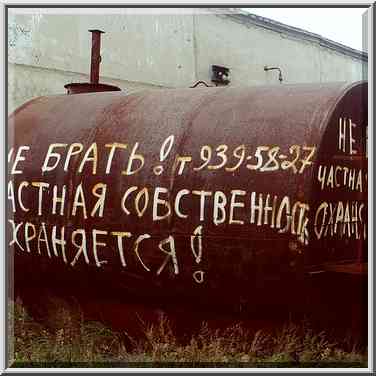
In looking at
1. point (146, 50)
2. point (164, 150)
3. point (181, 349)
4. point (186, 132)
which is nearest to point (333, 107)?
point (186, 132)

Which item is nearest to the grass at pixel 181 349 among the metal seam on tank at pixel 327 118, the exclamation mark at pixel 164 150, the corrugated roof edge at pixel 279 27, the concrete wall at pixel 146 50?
the metal seam on tank at pixel 327 118

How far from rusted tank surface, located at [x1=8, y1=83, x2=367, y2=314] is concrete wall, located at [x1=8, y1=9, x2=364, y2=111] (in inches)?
93.7

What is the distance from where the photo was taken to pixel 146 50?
1134 cm

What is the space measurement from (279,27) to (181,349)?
12064 millimetres

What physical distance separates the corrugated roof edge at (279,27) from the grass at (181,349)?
914cm

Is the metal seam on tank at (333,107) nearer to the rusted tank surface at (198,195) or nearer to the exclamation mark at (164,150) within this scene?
the rusted tank surface at (198,195)

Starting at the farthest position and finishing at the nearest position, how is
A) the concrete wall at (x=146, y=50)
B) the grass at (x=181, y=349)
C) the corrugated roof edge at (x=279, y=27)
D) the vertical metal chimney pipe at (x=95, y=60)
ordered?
1. the corrugated roof edge at (x=279, y=27)
2. the concrete wall at (x=146, y=50)
3. the vertical metal chimney pipe at (x=95, y=60)
4. the grass at (x=181, y=349)

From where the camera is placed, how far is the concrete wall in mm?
9266

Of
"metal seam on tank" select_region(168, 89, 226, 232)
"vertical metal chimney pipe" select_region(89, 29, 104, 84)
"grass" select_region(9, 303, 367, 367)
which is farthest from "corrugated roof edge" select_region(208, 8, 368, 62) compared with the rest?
"grass" select_region(9, 303, 367, 367)

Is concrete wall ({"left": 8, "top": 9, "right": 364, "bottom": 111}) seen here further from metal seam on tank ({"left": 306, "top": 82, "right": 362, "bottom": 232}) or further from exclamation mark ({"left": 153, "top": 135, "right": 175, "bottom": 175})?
metal seam on tank ({"left": 306, "top": 82, "right": 362, "bottom": 232})

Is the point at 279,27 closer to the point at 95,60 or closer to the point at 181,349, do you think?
the point at 95,60

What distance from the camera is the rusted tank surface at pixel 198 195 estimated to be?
13.1ft

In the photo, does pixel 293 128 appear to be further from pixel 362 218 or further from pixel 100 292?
pixel 100 292

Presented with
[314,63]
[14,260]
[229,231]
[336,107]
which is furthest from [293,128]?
[314,63]
